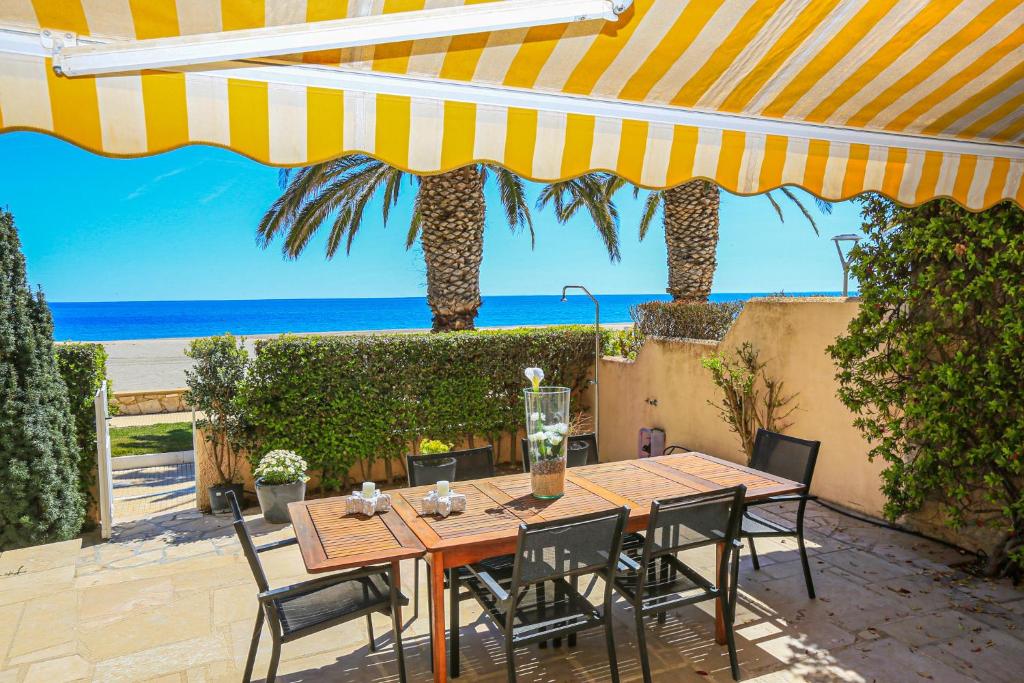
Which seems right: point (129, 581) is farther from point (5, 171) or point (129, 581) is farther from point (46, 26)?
point (5, 171)

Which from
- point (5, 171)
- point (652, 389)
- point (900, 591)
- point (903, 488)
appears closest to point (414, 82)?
point (900, 591)

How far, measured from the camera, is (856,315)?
19.9ft

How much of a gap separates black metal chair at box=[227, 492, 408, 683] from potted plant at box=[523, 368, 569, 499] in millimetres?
1025

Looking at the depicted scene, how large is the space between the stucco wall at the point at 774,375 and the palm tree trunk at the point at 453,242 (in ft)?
8.12

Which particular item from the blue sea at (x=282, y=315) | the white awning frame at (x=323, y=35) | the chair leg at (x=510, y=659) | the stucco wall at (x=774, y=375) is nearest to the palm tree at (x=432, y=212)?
the stucco wall at (x=774, y=375)

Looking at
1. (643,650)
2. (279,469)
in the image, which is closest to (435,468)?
(643,650)

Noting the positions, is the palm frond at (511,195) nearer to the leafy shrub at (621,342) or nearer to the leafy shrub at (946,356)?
the leafy shrub at (621,342)

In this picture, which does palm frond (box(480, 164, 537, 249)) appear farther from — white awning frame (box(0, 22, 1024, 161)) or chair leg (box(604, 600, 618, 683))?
chair leg (box(604, 600, 618, 683))

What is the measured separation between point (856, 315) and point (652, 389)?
3.16 metres

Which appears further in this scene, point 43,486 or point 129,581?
point 43,486

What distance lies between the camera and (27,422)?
19.3 feet

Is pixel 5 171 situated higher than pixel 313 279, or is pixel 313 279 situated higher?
Answer: pixel 5 171

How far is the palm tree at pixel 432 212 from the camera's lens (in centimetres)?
946

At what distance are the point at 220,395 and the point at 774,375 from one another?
6317mm
